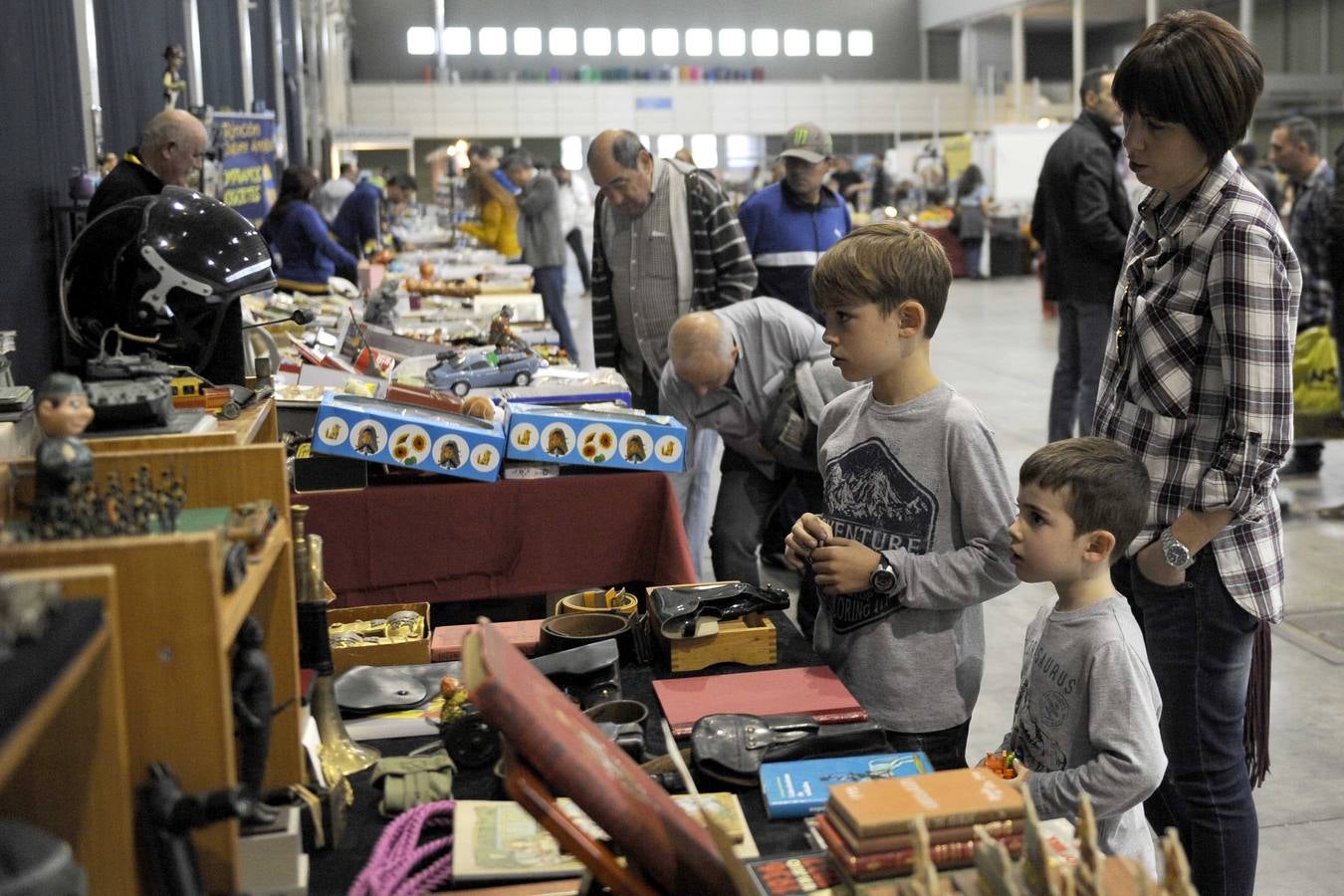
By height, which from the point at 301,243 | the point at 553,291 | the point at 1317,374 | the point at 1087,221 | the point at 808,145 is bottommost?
the point at 1317,374

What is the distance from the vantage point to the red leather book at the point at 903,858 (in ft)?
3.96

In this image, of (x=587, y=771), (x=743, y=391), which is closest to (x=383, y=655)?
(x=587, y=771)

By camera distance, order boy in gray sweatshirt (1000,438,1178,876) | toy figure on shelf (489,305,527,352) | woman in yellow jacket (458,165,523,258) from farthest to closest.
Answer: woman in yellow jacket (458,165,523,258)
toy figure on shelf (489,305,527,352)
boy in gray sweatshirt (1000,438,1178,876)

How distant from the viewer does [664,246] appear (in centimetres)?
453

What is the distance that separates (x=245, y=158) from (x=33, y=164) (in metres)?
3.93

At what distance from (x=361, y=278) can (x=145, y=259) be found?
600cm

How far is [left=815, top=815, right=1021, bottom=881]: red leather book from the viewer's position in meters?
1.21

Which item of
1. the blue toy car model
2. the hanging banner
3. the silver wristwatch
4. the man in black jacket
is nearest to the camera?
the silver wristwatch

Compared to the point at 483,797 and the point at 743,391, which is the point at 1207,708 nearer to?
the point at 483,797

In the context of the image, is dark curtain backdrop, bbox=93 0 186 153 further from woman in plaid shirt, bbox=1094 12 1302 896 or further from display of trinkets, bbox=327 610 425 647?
woman in plaid shirt, bbox=1094 12 1302 896

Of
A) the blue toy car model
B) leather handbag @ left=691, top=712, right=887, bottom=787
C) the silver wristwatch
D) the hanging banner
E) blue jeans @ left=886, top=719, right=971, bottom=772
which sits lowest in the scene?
blue jeans @ left=886, top=719, right=971, bottom=772

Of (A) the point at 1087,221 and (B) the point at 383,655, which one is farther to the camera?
(A) the point at 1087,221

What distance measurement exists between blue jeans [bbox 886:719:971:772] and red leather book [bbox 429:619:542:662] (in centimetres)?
60

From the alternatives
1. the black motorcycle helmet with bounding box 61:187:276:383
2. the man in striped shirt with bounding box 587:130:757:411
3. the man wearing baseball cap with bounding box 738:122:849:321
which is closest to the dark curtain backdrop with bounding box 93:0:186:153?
the man in striped shirt with bounding box 587:130:757:411
